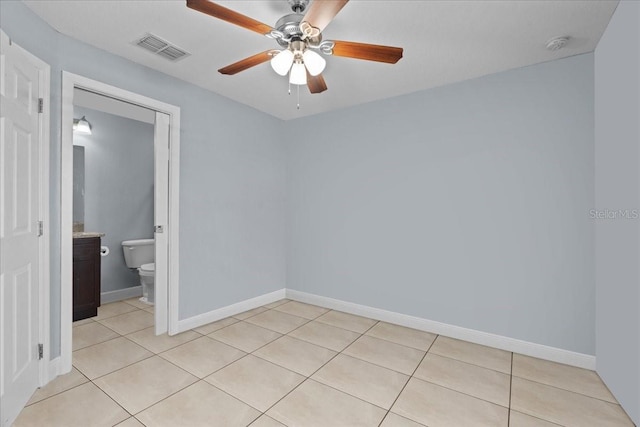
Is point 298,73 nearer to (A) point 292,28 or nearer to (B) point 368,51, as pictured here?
(A) point 292,28

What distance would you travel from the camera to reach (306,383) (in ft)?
7.30

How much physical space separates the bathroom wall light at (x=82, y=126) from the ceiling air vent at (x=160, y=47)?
2.07 m

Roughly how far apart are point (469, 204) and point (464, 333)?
1.25m

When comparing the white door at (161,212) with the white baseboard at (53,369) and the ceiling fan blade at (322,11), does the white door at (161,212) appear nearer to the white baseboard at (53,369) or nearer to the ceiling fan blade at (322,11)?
the white baseboard at (53,369)

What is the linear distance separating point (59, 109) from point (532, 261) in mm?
3954

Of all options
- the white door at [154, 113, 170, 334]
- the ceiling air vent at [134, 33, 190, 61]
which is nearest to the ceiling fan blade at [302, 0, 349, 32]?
the ceiling air vent at [134, 33, 190, 61]

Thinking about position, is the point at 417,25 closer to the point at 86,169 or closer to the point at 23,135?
the point at 23,135

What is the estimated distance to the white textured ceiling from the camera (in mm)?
1933

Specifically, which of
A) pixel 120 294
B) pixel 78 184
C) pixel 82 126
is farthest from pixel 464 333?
pixel 82 126

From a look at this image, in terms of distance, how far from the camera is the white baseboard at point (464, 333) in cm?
250

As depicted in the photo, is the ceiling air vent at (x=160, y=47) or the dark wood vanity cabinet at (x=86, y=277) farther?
the dark wood vanity cabinet at (x=86, y=277)

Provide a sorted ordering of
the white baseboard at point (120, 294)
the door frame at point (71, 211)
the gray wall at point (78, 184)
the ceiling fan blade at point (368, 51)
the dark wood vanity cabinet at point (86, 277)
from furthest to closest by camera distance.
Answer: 1. the white baseboard at point (120, 294)
2. the gray wall at point (78, 184)
3. the dark wood vanity cabinet at point (86, 277)
4. the door frame at point (71, 211)
5. the ceiling fan blade at point (368, 51)

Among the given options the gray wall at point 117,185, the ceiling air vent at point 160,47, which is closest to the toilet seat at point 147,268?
the gray wall at point 117,185

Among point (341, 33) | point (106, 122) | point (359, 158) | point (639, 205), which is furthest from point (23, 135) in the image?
point (639, 205)
